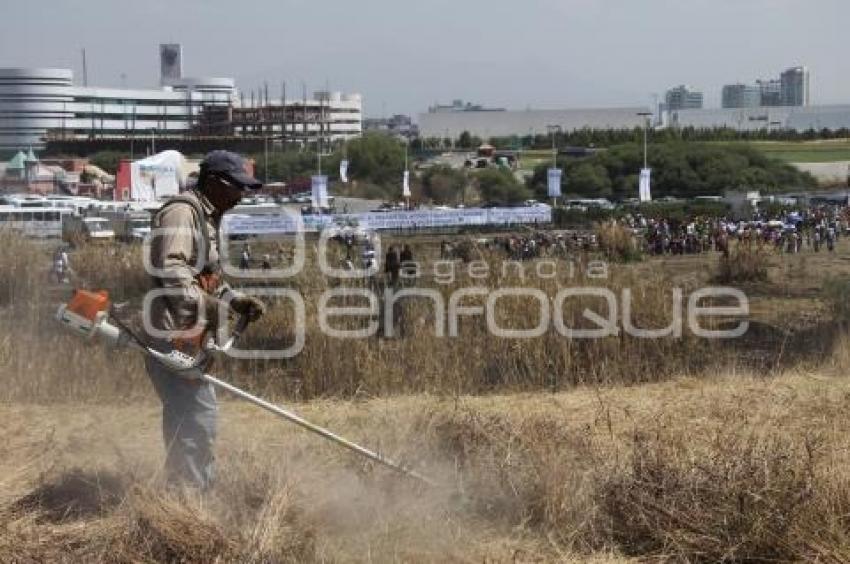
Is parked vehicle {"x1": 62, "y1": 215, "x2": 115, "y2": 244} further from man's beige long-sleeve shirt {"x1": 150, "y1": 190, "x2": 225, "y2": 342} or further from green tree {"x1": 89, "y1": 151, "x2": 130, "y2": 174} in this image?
green tree {"x1": 89, "y1": 151, "x2": 130, "y2": 174}

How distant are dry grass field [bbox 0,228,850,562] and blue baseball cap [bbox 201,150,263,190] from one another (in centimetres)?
130

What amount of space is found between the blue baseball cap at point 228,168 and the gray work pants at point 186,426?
86cm

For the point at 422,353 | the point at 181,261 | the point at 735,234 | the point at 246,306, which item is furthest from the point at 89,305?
the point at 735,234

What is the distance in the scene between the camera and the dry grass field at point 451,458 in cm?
425

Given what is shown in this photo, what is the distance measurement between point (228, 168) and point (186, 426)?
114 centimetres

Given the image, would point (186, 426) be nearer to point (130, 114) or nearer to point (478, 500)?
point (478, 500)

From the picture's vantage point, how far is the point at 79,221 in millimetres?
34344

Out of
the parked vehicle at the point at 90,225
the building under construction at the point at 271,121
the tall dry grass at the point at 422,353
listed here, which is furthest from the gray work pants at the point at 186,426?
the building under construction at the point at 271,121

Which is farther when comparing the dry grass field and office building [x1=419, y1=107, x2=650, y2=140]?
office building [x1=419, y1=107, x2=650, y2=140]

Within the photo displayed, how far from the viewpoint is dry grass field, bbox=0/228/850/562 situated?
4254 millimetres

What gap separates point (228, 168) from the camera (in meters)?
4.63

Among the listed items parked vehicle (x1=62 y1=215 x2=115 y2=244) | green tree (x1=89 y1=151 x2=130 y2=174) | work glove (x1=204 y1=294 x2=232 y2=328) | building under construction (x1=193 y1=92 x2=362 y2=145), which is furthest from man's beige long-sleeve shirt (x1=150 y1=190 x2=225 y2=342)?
building under construction (x1=193 y1=92 x2=362 y2=145)

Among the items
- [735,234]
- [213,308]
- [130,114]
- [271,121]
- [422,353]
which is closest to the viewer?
[213,308]

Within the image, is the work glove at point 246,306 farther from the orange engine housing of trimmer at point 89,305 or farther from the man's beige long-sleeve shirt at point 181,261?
the orange engine housing of trimmer at point 89,305
